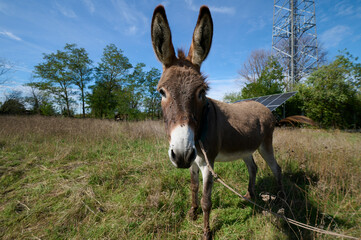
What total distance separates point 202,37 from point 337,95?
16.5 metres

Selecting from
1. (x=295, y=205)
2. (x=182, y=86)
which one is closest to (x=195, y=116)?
(x=182, y=86)

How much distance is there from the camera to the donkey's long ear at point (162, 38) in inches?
63.5

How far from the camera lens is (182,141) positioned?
3.91 ft

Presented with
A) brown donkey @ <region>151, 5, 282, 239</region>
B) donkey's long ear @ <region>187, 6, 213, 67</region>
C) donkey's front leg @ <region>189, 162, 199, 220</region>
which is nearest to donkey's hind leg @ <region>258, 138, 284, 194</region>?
brown donkey @ <region>151, 5, 282, 239</region>

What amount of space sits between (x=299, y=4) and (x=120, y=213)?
32483 mm

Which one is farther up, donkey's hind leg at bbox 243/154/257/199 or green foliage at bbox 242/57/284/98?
green foliage at bbox 242/57/284/98

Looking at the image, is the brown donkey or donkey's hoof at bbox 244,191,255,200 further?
donkey's hoof at bbox 244,191,255,200

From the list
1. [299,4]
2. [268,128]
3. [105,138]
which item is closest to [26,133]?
[105,138]

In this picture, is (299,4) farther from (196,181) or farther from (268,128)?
(196,181)

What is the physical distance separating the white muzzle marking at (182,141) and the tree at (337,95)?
16.5 m

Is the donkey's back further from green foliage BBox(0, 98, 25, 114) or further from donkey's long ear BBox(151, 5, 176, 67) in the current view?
green foliage BBox(0, 98, 25, 114)

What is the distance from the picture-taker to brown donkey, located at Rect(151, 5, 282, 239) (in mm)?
1267

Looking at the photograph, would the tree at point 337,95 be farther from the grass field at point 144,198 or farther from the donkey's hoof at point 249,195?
the donkey's hoof at point 249,195

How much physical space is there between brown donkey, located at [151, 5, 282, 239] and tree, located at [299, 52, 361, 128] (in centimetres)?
1464
